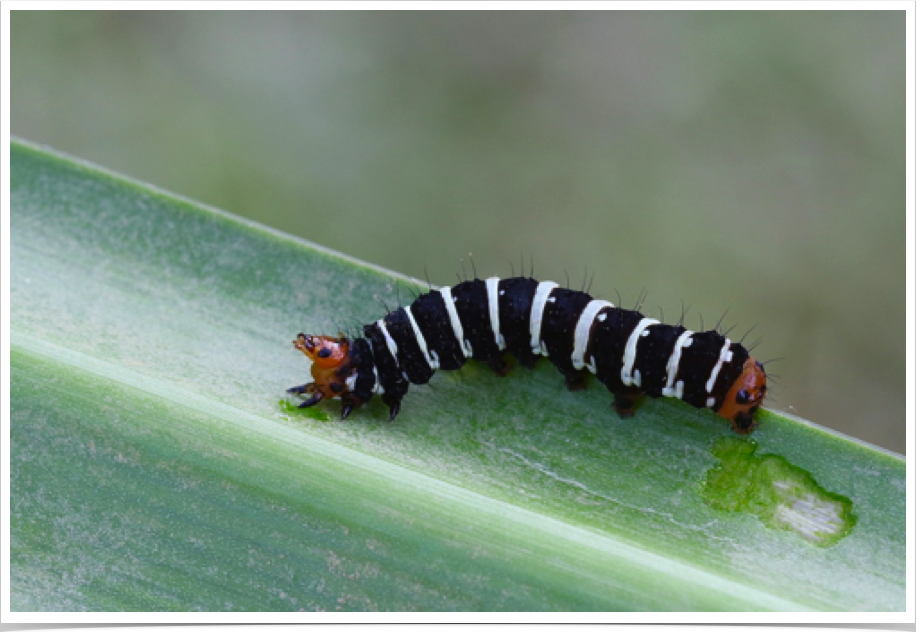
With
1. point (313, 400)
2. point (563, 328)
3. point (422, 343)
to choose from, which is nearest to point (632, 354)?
point (563, 328)

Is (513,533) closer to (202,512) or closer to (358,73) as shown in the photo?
(202,512)

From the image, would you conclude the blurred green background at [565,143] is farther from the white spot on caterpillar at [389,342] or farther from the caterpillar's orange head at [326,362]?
the caterpillar's orange head at [326,362]

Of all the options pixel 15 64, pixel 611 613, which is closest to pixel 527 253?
pixel 611 613

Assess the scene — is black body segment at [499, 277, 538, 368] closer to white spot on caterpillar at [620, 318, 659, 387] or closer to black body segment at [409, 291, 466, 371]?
black body segment at [409, 291, 466, 371]

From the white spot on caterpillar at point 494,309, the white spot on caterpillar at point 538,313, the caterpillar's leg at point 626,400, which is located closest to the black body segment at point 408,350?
the white spot on caterpillar at point 494,309

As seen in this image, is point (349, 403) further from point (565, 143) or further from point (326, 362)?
point (565, 143)

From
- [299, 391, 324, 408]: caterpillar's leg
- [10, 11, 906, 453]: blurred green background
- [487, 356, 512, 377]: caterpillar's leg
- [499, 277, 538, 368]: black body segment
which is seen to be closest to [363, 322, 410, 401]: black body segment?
[299, 391, 324, 408]: caterpillar's leg
